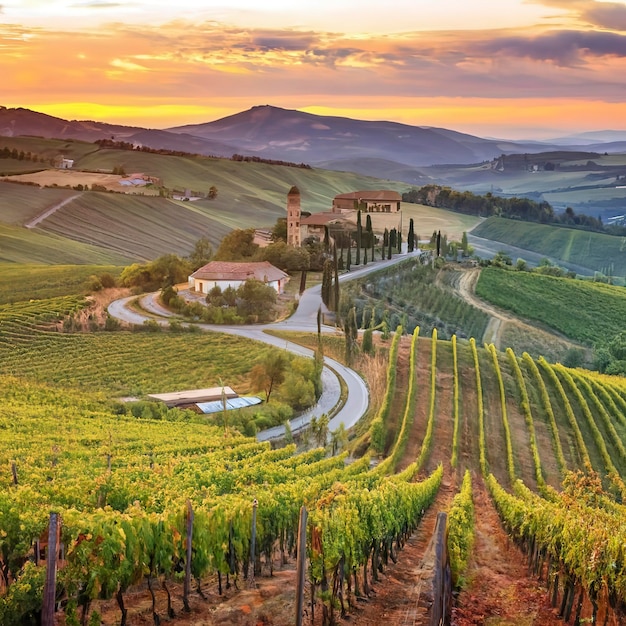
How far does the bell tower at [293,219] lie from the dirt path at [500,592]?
5327 cm

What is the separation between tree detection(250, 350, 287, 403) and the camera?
36.4 m

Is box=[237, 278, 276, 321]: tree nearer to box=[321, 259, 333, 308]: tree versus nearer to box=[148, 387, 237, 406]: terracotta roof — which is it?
box=[321, 259, 333, 308]: tree

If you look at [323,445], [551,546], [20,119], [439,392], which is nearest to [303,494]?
[551,546]

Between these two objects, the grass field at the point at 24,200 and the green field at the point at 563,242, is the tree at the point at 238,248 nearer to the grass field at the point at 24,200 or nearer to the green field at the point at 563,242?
the grass field at the point at 24,200

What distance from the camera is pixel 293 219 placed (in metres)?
71.4

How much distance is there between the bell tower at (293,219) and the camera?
232 feet

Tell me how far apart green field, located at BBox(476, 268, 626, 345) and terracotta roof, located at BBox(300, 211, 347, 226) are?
15472 millimetres

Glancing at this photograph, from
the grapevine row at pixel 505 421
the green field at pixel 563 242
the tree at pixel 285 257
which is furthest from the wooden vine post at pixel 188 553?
the green field at pixel 563 242

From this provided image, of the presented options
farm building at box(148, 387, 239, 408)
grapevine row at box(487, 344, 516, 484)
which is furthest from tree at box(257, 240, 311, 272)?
farm building at box(148, 387, 239, 408)

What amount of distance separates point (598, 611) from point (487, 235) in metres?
109

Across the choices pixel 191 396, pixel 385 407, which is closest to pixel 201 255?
pixel 191 396

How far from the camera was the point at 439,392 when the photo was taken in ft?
121

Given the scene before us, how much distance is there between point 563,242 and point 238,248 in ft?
235

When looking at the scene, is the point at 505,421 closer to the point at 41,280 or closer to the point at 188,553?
the point at 188,553
